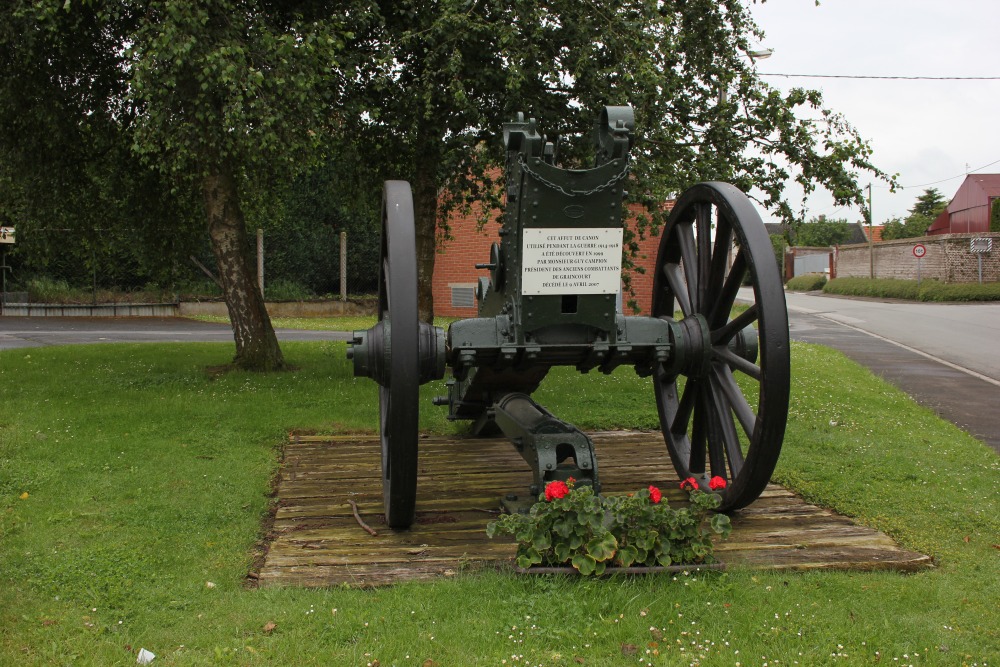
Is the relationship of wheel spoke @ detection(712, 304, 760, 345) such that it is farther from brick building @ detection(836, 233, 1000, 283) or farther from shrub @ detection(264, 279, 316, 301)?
brick building @ detection(836, 233, 1000, 283)

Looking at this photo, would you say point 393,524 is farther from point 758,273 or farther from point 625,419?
point 625,419

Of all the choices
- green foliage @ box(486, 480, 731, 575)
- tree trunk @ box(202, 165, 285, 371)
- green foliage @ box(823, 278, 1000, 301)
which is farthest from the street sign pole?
green foliage @ box(486, 480, 731, 575)

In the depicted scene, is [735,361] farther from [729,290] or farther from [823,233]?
[823,233]

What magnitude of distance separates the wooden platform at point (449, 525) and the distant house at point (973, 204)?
166 ft

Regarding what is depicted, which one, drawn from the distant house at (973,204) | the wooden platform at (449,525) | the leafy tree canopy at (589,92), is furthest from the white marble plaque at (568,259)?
the distant house at (973,204)

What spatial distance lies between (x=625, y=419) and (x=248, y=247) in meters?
5.22

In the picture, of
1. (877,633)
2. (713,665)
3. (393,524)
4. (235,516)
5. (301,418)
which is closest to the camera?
(713,665)

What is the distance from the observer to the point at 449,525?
496 centimetres

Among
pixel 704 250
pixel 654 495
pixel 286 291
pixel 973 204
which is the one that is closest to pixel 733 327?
pixel 704 250

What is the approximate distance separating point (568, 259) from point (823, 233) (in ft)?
282

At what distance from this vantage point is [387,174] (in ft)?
36.5

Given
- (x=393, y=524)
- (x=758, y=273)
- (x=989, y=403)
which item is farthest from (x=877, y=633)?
(x=989, y=403)

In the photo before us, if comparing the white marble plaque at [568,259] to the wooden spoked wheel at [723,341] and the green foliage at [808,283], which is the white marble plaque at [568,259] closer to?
the wooden spoked wheel at [723,341]

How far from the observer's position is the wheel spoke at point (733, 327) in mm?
4750
